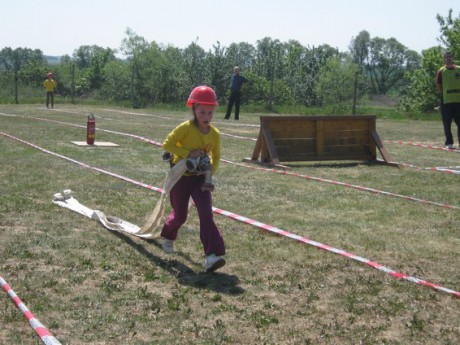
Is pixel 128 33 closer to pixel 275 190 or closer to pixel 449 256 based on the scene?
pixel 275 190

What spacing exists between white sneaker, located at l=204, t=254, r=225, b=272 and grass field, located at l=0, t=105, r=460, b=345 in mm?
73

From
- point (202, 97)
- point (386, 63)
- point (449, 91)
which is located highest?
point (386, 63)

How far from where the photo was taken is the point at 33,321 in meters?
4.25

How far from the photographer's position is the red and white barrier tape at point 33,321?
3982mm

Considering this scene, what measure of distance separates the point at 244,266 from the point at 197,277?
497 millimetres

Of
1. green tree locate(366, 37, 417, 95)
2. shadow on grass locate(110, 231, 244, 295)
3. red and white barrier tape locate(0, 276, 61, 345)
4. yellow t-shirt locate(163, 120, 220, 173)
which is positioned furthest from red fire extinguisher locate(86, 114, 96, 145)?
green tree locate(366, 37, 417, 95)

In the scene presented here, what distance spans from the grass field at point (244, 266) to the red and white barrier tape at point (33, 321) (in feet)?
0.13

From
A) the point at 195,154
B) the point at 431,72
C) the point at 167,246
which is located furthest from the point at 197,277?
the point at 431,72

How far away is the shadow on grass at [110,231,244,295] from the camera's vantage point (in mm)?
5209

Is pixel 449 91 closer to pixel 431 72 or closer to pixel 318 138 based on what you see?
pixel 318 138

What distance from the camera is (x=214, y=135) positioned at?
5996 millimetres

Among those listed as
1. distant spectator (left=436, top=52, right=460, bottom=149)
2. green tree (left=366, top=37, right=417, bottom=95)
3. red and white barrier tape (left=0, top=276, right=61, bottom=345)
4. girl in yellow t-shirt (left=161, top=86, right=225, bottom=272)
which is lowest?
red and white barrier tape (left=0, top=276, right=61, bottom=345)

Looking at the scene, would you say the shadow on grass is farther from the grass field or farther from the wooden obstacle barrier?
the wooden obstacle barrier

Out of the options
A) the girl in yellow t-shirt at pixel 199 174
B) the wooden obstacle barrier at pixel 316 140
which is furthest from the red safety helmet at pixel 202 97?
the wooden obstacle barrier at pixel 316 140
